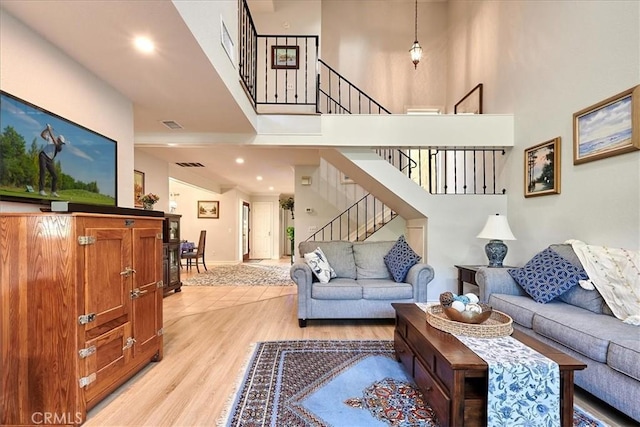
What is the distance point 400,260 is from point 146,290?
2.66 metres

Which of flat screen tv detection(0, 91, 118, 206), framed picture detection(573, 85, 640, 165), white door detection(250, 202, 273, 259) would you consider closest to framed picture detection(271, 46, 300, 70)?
flat screen tv detection(0, 91, 118, 206)

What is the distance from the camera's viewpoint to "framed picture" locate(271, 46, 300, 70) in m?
5.18

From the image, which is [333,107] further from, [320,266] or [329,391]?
[329,391]

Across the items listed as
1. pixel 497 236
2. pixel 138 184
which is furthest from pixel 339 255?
pixel 138 184

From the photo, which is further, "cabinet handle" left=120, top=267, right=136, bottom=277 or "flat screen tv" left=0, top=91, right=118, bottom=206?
"cabinet handle" left=120, top=267, right=136, bottom=277

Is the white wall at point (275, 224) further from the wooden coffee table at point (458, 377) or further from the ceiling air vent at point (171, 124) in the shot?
the wooden coffee table at point (458, 377)

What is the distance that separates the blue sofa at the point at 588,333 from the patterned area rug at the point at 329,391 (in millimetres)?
213

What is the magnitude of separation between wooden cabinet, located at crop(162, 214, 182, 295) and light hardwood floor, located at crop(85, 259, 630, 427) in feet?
0.74

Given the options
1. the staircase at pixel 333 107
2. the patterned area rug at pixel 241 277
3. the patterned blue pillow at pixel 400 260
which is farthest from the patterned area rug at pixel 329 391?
the patterned area rug at pixel 241 277

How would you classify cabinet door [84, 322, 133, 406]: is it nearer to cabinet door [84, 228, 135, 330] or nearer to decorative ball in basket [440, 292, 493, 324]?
cabinet door [84, 228, 135, 330]

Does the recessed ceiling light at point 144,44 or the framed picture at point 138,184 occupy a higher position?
the recessed ceiling light at point 144,44

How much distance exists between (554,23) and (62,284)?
480 centimetres

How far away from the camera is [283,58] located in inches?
207

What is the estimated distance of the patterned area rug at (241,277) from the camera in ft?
19.3
